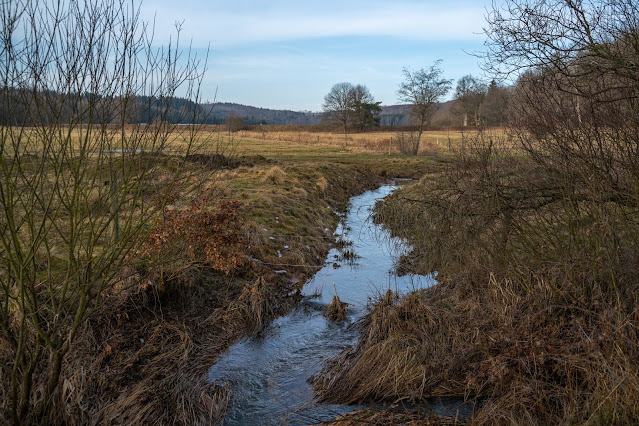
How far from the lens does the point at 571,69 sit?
6133mm

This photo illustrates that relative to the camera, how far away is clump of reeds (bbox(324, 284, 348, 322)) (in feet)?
27.1

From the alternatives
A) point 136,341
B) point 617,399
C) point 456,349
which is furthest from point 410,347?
point 136,341

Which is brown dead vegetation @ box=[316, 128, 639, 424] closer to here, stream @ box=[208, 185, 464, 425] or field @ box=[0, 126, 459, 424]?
stream @ box=[208, 185, 464, 425]

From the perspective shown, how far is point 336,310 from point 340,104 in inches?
1960

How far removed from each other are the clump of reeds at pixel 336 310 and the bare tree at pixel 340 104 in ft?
152

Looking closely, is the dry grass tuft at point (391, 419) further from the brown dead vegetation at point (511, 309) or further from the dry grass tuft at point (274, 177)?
the dry grass tuft at point (274, 177)

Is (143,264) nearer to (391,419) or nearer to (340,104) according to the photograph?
(391,419)

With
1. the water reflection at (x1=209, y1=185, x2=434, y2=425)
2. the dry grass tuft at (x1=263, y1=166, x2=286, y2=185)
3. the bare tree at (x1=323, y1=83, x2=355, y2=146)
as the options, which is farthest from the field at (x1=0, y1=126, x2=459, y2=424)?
the bare tree at (x1=323, y1=83, x2=355, y2=146)

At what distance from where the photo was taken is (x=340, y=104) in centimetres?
5591

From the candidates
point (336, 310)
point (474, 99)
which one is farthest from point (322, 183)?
point (336, 310)

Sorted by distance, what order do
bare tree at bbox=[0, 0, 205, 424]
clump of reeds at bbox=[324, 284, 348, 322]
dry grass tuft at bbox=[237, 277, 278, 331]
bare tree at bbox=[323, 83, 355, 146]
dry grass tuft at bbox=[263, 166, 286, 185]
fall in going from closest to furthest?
bare tree at bbox=[0, 0, 205, 424] < dry grass tuft at bbox=[237, 277, 278, 331] < clump of reeds at bbox=[324, 284, 348, 322] < dry grass tuft at bbox=[263, 166, 286, 185] < bare tree at bbox=[323, 83, 355, 146]

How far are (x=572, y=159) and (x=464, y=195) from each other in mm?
1652

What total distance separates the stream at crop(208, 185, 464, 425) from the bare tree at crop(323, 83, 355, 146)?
44.7 meters

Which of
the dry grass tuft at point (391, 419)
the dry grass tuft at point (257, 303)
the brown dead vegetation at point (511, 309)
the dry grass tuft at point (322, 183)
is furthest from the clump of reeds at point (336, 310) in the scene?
the dry grass tuft at point (322, 183)
